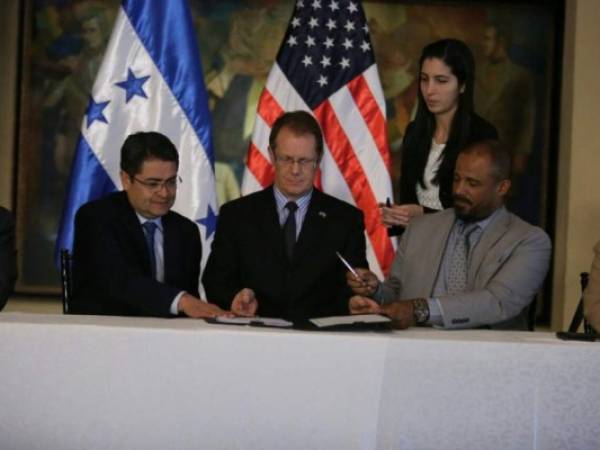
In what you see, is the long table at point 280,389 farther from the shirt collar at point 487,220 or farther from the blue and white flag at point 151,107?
the blue and white flag at point 151,107

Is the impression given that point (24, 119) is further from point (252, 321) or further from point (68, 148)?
point (252, 321)

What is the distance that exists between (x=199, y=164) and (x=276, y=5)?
116 cm

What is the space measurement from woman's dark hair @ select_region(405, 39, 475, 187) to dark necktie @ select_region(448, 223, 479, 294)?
668mm

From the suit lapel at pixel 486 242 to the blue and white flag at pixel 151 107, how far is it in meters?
1.65

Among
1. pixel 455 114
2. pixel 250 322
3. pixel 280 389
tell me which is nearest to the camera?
pixel 280 389

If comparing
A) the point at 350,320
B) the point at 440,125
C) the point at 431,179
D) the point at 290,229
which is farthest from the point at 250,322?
the point at 440,125

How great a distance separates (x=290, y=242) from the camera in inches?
153

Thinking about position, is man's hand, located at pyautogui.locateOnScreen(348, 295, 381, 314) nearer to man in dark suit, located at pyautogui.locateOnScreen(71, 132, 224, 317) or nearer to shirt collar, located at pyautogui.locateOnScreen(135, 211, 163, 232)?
man in dark suit, located at pyautogui.locateOnScreen(71, 132, 224, 317)

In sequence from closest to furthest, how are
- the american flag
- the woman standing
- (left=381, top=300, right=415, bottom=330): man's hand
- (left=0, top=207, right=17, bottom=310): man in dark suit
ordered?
(left=381, top=300, right=415, bottom=330): man's hand < (left=0, top=207, right=17, bottom=310): man in dark suit < the woman standing < the american flag

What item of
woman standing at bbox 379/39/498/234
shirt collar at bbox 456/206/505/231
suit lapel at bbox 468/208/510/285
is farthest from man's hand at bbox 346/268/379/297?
woman standing at bbox 379/39/498/234

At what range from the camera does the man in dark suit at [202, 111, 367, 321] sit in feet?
12.5

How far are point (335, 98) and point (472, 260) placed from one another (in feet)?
5.47

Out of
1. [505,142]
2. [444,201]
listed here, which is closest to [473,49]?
[505,142]

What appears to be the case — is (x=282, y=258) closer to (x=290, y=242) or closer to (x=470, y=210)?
(x=290, y=242)
